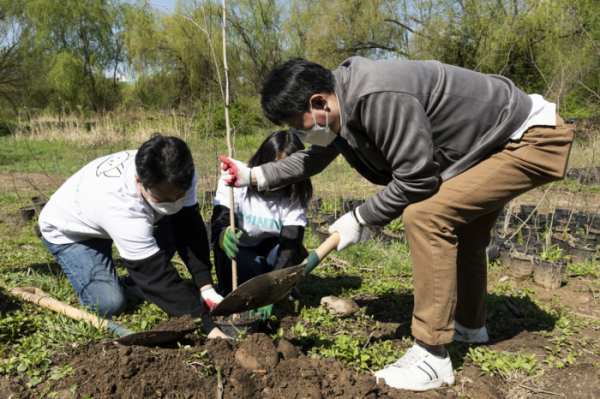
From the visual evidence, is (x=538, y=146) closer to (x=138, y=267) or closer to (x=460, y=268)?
(x=460, y=268)

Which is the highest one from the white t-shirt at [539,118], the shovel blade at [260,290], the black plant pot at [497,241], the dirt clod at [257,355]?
the white t-shirt at [539,118]

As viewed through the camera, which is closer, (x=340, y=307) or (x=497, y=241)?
(x=340, y=307)

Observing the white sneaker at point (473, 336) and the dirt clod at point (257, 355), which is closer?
the dirt clod at point (257, 355)

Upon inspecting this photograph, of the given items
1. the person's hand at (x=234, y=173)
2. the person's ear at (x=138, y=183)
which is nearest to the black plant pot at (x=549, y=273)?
the person's hand at (x=234, y=173)

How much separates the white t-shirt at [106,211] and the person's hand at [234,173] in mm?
384

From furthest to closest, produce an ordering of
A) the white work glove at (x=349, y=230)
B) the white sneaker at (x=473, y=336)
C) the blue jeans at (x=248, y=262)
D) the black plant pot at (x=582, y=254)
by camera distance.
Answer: the black plant pot at (x=582, y=254) → the blue jeans at (x=248, y=262) → the white sneaker at (x=473, y=336) → the white work glove at (x=349, y=230)

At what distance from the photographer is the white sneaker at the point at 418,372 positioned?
1.81m

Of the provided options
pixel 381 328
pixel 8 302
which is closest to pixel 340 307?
pixel 381 328

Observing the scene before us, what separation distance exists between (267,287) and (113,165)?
1.27 meters

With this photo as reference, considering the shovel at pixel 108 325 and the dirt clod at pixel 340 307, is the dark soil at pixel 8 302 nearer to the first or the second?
the shovel at pixel 108 325

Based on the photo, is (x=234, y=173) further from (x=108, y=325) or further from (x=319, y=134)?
(x=108, y=325)

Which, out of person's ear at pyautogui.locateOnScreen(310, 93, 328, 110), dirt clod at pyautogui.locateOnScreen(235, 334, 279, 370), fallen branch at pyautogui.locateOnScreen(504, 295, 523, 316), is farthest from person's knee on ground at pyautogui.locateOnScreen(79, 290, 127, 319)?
fallen branch at pyautogui.locateOnScreen(504, 295, 523, 316)

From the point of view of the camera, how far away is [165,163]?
73.7 inches

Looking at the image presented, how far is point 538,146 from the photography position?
1.71 metres
